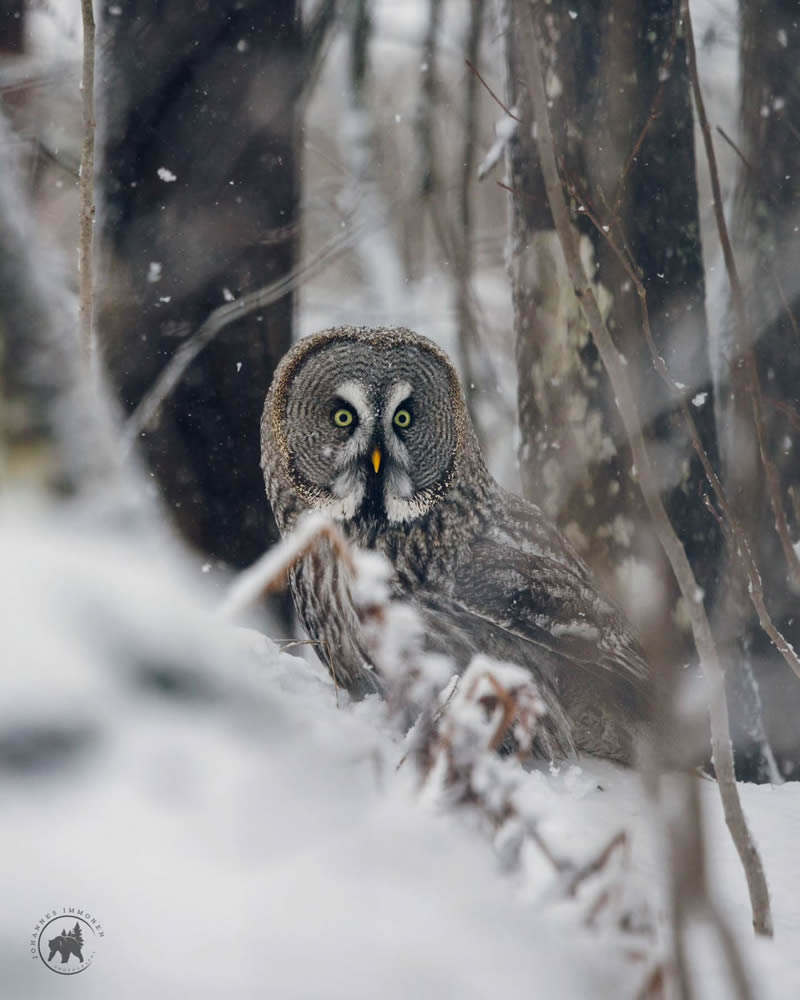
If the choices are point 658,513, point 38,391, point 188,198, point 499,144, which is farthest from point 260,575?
point 499,144

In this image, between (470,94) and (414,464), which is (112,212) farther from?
(470,94)

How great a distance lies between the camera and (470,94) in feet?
13.5

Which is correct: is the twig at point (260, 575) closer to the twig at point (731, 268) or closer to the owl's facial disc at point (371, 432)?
the twig at point (731, 268)

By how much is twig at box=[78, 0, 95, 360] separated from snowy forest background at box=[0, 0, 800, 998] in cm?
1

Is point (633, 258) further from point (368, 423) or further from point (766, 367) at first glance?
point (368, 423)

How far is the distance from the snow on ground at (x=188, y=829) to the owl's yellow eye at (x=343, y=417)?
245 centimetres

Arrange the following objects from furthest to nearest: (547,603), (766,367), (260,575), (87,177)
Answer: (766,367) < (547,603) < (87,177) < (260,575)

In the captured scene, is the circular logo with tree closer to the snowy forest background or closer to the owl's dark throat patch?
the snowy forest background

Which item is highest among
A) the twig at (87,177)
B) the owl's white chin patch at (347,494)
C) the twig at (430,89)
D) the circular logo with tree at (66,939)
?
the twig at (430,89)

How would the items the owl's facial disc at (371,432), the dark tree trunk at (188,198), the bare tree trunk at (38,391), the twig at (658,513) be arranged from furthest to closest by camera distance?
the dark tree trunk at (188,198), the owl's facial disc at (371,432), the twig at (658,513), the bare tree trunk at (38,391)

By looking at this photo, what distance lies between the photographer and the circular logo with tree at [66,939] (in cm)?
75

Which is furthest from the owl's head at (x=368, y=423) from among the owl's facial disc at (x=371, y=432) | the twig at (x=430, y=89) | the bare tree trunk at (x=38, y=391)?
the bare tree trunk at (x=38, y=391)

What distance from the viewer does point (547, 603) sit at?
10.2 feet

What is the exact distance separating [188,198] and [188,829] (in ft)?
9.66
